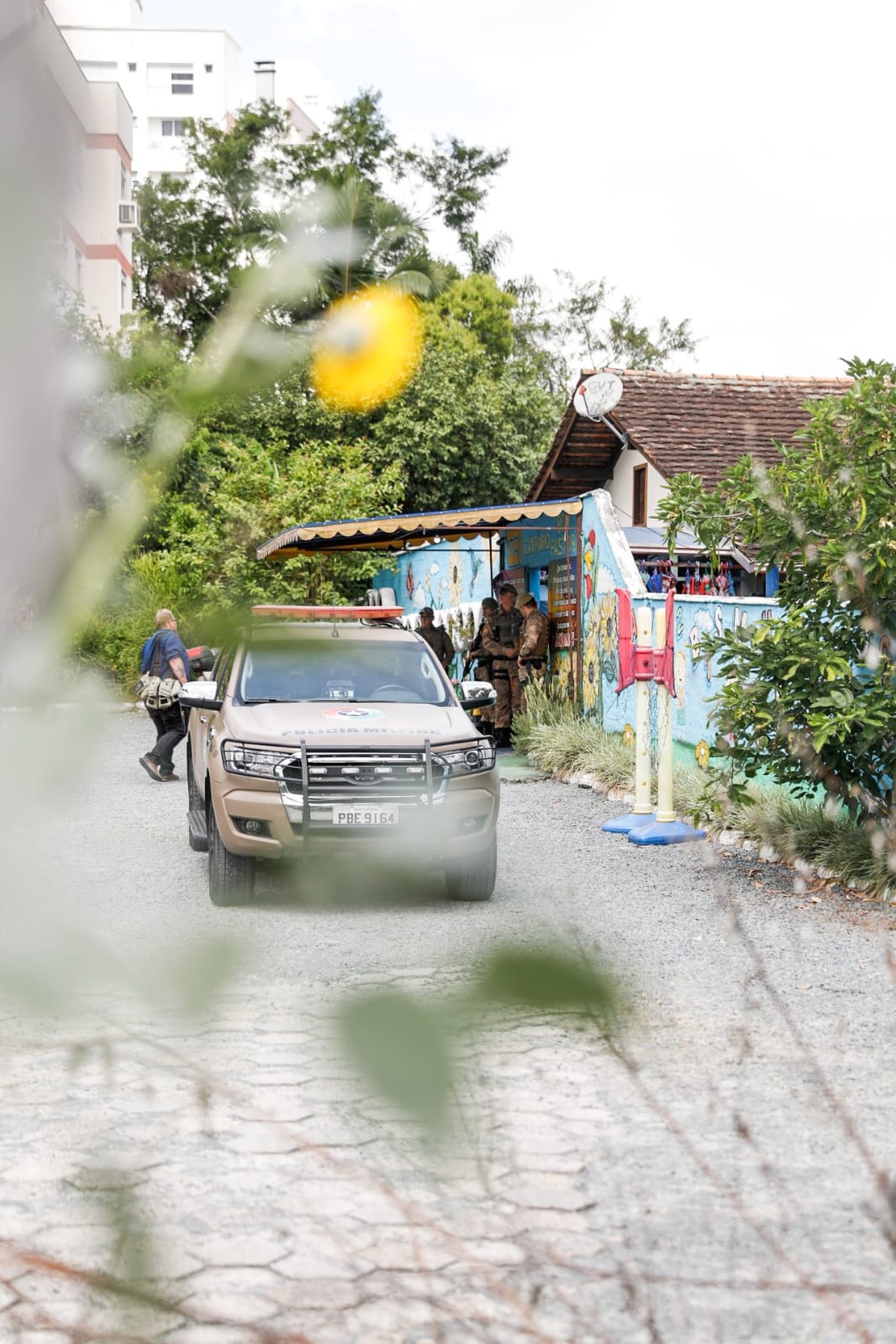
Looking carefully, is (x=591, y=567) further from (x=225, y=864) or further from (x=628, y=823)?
(x=225, y=864)

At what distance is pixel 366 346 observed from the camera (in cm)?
95

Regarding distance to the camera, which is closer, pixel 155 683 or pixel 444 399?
pixel 155 683

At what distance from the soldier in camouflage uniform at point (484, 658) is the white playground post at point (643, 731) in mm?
5934

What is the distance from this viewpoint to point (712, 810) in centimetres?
925

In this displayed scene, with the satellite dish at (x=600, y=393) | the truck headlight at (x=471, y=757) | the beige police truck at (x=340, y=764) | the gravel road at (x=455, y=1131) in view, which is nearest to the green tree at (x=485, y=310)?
the gravel road at (x=455, y=1131)

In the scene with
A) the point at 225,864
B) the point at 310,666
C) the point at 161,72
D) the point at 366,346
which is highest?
the point at 161,72

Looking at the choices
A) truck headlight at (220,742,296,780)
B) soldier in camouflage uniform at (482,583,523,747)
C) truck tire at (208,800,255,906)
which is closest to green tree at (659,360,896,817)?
truck headlight at (220,742,296,780)

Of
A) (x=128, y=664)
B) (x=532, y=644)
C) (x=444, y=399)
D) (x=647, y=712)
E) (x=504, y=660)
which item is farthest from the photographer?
(x=504, y=660)

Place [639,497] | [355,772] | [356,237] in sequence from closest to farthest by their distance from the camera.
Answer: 1. [356,237]
2. [355,772]
3. [639,497]

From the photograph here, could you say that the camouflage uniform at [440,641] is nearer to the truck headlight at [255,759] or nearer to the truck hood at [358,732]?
the truck hood at [358,732]

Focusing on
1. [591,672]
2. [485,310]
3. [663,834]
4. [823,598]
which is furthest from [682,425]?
[485,310]

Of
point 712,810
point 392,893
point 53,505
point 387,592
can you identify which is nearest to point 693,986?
point 712,810

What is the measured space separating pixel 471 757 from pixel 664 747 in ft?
9.69

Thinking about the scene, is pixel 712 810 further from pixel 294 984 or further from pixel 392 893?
pixel 294 984
